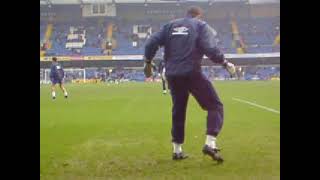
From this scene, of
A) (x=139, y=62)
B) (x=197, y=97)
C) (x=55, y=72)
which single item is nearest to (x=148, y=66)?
(x=197, y=97)

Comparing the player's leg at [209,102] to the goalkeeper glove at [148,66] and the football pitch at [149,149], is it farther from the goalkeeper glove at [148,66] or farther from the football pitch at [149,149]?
the goalkeeper glove at [148,66]

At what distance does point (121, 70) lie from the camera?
38812 millimetres

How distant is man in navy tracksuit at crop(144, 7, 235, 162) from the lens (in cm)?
541

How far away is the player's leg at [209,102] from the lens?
5.56 m

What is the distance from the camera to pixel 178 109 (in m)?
5.71

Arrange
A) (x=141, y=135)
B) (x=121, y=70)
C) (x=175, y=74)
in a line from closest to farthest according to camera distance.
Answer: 1. (x=175, y=74)
2. (x=141, y=135)
3. (x=121, y=70)

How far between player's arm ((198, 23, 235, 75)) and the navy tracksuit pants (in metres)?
0.30

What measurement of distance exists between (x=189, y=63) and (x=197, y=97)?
43 centimetres

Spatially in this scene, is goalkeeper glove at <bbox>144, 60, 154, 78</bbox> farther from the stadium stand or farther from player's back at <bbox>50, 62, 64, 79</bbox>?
the stadium stand

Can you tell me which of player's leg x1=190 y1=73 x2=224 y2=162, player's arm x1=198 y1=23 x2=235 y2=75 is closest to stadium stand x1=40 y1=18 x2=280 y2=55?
player's leg x1=190 y1=73 x2=224 y2=162

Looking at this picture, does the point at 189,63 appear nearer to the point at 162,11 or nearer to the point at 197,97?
the point at 197,97
